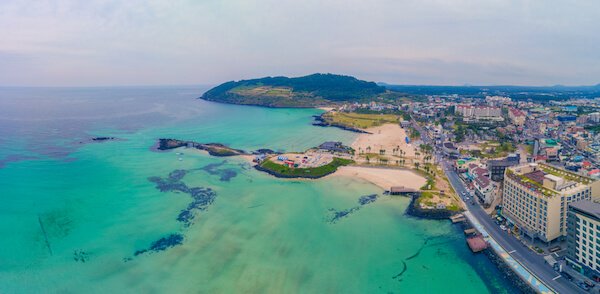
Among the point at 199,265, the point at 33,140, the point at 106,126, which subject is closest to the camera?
the point at 199,265

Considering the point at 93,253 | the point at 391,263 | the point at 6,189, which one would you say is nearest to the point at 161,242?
the point at 93,253

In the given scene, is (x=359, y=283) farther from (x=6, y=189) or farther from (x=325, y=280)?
(x=6, y=189)

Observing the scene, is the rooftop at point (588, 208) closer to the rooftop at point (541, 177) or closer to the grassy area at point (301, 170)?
the rooftop at point (541, 177)

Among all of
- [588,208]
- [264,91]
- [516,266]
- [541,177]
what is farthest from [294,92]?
[588,208]

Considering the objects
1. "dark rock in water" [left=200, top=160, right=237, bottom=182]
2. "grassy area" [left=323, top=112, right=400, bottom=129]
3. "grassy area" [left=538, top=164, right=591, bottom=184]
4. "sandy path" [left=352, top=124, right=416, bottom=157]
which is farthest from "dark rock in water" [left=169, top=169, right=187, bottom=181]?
"grassy area" [left=323, top=112, right=400, bottom=129]

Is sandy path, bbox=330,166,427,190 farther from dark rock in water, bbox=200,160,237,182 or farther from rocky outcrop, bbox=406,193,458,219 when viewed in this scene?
dark rock in water, bbox=200,160,237,182
